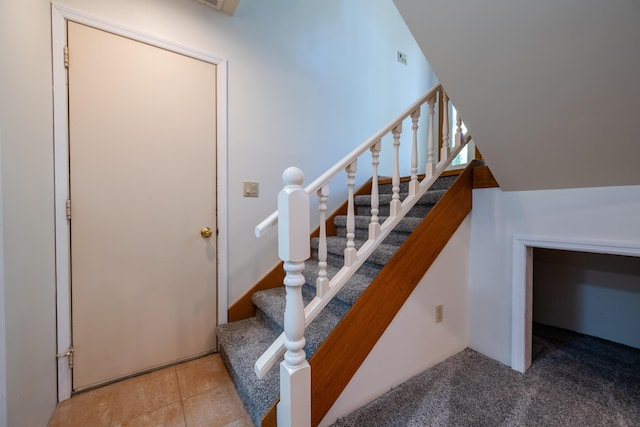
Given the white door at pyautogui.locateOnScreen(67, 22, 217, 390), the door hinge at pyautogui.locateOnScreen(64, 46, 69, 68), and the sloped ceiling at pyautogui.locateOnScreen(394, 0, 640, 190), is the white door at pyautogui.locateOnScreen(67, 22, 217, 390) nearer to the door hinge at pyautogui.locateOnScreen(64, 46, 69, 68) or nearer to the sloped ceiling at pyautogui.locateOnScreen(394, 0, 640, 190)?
the door hinge at pyautogui.locateOnScreen(64, 46, 69, 68)

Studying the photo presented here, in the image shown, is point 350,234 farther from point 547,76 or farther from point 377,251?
point 547,76

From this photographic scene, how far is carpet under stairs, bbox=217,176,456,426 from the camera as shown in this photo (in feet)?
4.08

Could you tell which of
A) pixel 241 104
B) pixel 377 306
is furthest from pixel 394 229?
pixel 241 104

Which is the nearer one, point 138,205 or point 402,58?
point 138,205

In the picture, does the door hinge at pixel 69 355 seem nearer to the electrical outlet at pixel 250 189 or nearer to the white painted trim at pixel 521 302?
the electrical outlet at pixel 250 189

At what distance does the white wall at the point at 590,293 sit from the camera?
192 centimetres

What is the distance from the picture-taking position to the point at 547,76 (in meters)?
0.97

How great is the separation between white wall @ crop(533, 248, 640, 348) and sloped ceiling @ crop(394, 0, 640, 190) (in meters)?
1.26

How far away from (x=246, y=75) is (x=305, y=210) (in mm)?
1447

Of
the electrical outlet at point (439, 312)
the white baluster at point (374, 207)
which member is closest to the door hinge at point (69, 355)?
the white baluster at point (374, 207)

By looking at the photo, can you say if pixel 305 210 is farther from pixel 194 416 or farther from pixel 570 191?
pixel 570 191

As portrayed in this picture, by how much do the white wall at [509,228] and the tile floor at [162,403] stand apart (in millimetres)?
1553

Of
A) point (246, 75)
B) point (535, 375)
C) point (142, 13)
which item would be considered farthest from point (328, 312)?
point (142, 13)

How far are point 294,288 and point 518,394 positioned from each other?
1.37 metres
